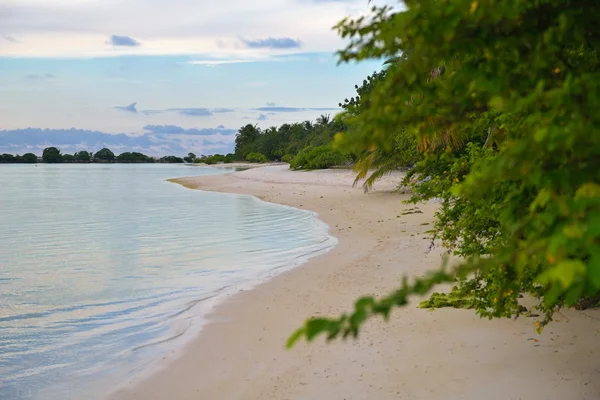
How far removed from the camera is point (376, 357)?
711 centimetres

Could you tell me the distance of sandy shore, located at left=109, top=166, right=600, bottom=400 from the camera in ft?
20.0

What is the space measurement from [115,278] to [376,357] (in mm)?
8987

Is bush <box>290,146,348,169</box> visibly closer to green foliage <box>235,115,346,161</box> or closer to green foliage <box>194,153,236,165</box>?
green foliage <box>235,115,346,161</box>

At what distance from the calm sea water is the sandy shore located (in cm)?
86

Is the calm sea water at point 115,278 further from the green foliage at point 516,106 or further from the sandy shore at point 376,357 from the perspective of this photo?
the green foliage at point 516,106

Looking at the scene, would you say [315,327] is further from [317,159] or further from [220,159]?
[220,159]

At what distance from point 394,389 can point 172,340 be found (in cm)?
430

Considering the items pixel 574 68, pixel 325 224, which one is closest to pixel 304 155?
pixel 325 224

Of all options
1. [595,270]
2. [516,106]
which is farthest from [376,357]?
[595,270]

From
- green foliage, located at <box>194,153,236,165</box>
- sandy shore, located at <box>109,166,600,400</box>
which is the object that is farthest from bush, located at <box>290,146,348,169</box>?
green foliage, located at <box>194,153,236,165</box>

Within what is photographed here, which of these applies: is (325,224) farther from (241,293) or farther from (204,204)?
(204,204)

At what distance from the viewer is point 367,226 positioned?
68.4ft

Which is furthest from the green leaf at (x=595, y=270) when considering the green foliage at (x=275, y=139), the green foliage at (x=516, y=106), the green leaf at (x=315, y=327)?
the green foliage at (x=275, y=139)

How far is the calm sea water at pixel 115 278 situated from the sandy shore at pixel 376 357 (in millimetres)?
863
